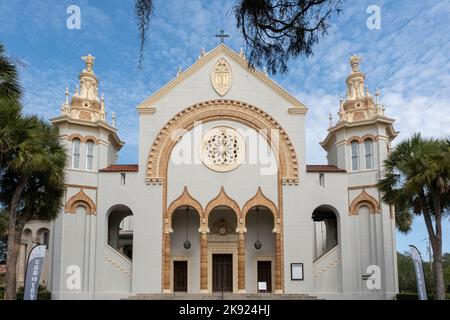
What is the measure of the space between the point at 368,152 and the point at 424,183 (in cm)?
1014

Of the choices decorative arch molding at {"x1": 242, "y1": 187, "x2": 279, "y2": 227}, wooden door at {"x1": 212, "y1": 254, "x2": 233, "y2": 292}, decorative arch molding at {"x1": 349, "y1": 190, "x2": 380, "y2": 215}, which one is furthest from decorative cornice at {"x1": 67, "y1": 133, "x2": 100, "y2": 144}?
decorative arch molding at {"x1": 349, "y1": 190, "x2": 380, "y2": 215}

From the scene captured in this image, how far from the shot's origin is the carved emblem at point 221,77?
31438 millimetres

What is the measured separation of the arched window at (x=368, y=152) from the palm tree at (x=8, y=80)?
789 inches

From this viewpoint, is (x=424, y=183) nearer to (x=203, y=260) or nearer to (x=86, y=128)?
(x=203, y=260)

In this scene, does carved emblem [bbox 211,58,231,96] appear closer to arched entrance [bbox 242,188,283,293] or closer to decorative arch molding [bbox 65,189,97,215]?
arched entrance [bbox 242,188,283,293]

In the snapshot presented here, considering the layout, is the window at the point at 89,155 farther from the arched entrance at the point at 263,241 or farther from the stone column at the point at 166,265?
the arched entrance at the point at 263,241

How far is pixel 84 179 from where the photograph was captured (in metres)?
30.5

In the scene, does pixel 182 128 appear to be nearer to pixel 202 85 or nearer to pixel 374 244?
pixel 202 85

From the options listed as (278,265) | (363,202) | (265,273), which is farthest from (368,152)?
(265,273)

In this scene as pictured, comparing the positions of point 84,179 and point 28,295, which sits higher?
point 84,179

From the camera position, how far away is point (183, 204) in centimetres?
2997

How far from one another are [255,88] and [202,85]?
10.3 feet

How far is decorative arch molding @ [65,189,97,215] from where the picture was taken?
2997cm
